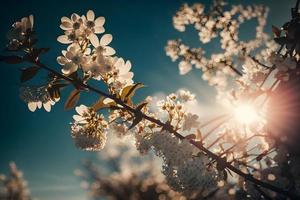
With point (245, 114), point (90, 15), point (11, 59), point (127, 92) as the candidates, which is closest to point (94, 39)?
point (90, 15)

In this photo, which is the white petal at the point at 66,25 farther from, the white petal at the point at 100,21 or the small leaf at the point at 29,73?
the small leaf at the point at 29,73

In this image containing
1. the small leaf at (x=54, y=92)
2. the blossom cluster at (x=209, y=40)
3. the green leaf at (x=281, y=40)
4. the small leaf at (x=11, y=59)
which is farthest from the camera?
the blossom cluster at (x=209, y=40)

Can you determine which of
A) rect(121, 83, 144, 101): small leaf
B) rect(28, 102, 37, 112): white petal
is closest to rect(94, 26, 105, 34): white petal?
rect(121, 83, 144, 101): small leaf

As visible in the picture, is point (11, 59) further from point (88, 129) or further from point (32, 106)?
point (88, 129)

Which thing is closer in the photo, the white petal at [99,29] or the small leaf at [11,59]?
the small leaf at [11,59]

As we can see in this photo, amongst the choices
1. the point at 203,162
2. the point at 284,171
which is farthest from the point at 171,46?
the point at 203,162

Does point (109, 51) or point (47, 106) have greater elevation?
point (109, 51)

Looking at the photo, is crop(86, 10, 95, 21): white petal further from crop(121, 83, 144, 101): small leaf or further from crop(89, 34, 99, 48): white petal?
crop(121, 83, 144, 101): small leaf

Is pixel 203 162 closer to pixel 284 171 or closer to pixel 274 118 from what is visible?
pixel 274 118

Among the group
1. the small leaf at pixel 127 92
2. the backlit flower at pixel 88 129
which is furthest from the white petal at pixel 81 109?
the small leaf at pixel 127 92

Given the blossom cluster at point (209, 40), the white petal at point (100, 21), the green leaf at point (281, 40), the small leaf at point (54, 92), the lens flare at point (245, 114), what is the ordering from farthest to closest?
the blossom cluster at point (209, 40) < the lens flare at point (245, 114) < the green leaf at point (281, 40) < the white petal at point (100, 21) < the small leaf at point (54, 92)
